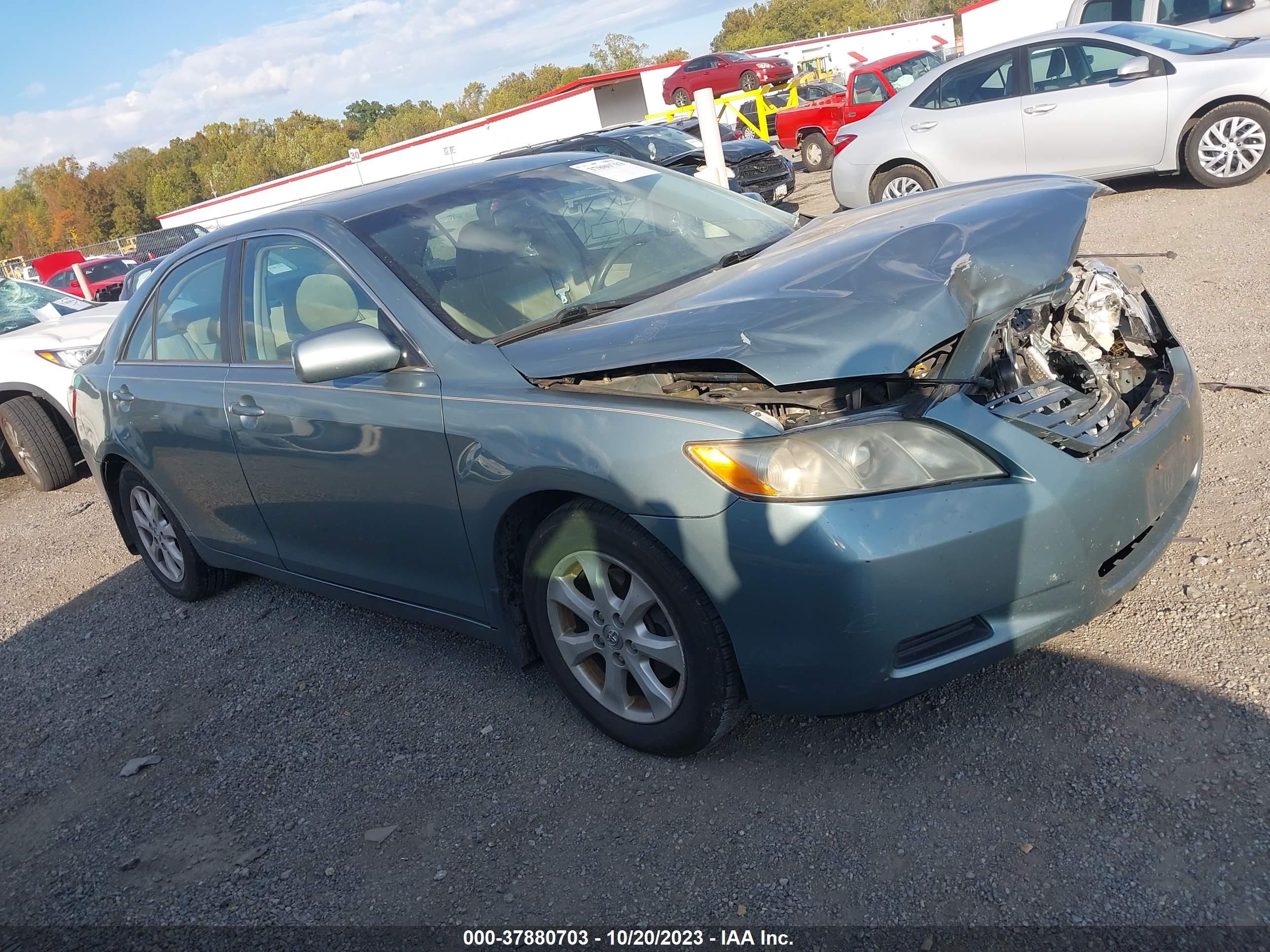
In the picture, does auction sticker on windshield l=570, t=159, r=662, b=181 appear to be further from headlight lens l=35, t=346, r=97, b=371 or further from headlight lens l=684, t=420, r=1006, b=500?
headlight lens l=35, t=346, r=97, b=371

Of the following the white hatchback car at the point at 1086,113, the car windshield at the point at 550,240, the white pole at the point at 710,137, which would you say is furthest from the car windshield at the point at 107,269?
the car windshield at the point at 550,240

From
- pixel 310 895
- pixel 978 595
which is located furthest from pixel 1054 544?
pixel 310 895

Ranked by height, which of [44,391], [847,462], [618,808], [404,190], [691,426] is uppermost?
[404,190]

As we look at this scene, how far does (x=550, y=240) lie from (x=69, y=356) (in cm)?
596

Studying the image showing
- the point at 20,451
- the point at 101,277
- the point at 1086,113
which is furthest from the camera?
the point at 101,277

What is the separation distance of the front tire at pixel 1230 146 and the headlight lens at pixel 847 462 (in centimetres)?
826

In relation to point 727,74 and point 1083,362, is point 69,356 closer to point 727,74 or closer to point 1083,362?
point 1083,362

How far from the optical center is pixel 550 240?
3689 mm

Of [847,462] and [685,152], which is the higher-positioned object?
[685,152]

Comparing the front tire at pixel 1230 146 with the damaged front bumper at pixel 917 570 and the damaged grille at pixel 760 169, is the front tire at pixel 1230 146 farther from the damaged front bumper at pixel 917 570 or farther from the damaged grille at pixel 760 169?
the damaged front bumper at pixel 917 570

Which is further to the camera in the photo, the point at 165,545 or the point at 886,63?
the point at 886,63

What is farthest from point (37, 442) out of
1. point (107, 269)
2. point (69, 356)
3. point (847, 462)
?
point (107, 269)

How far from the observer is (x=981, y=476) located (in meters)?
2.51

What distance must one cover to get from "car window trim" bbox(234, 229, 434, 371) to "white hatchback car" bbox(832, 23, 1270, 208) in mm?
5962
